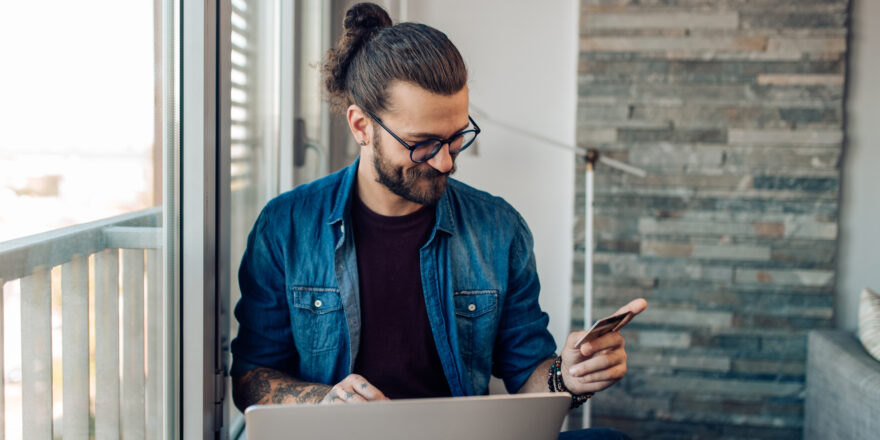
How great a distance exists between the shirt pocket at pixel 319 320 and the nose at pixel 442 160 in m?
0.30

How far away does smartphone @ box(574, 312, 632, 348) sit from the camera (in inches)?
40.5

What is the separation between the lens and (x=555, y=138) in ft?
8.71

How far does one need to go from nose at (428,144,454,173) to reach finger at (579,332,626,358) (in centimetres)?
39

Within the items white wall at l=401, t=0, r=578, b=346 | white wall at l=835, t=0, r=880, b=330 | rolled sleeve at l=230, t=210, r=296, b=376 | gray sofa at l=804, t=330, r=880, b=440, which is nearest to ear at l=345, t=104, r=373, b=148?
rolled sleeve at l=230, t=210, r=296, b=376

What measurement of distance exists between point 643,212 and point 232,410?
157 centimetres

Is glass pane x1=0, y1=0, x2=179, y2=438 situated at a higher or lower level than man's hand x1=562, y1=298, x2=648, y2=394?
higher

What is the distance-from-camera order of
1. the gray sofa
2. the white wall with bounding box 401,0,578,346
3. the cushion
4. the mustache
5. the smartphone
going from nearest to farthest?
the smartphone → the mustache → the gray sofa → the cushion → the white wall with bounding box 401,0,578,346

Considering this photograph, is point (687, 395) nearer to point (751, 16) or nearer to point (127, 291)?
point (751, 16)

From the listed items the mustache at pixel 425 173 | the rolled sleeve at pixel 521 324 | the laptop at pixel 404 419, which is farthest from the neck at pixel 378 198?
the laptop at pixel 404 419

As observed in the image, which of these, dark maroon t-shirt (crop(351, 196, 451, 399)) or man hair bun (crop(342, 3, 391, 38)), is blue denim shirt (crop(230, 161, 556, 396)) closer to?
dark maroon t-shirt (crop(351, 196, 451, 399))

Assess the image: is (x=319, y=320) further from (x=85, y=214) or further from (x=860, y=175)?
(x=860, y=175)

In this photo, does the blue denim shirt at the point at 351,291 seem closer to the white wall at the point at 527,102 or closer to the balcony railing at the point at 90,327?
the balcony railing at the point at 90,327

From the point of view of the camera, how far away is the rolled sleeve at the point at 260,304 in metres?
1.28

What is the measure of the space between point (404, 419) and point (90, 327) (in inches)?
17.4
